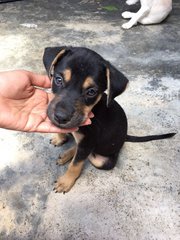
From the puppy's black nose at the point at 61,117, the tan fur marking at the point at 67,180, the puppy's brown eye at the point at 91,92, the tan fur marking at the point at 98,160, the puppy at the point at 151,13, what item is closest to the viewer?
the puppy's black nose at the point at 61,117

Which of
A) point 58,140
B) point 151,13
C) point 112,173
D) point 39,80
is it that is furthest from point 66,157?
point 151,13

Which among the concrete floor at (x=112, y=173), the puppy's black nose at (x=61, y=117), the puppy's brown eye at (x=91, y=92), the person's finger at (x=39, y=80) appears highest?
the puppy's brown eye at (x=91, y=92)

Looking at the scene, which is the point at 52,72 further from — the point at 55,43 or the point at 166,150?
the point at 55,43

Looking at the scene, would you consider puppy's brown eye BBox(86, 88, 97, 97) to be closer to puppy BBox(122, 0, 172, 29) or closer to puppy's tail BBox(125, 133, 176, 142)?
puppy's tail BBox(125, 133, 176, 142)

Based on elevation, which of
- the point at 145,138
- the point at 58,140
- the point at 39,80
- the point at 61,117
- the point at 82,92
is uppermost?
the point at 82,92

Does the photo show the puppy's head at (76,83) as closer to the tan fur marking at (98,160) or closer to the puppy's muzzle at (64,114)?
the puppy's muzzle at (64,114)

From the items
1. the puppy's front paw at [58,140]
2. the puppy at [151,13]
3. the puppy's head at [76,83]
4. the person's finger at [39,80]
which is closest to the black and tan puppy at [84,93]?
the puppy's head at [76,83]

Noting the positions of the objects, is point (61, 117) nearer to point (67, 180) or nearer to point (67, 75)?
point (67, 75)
